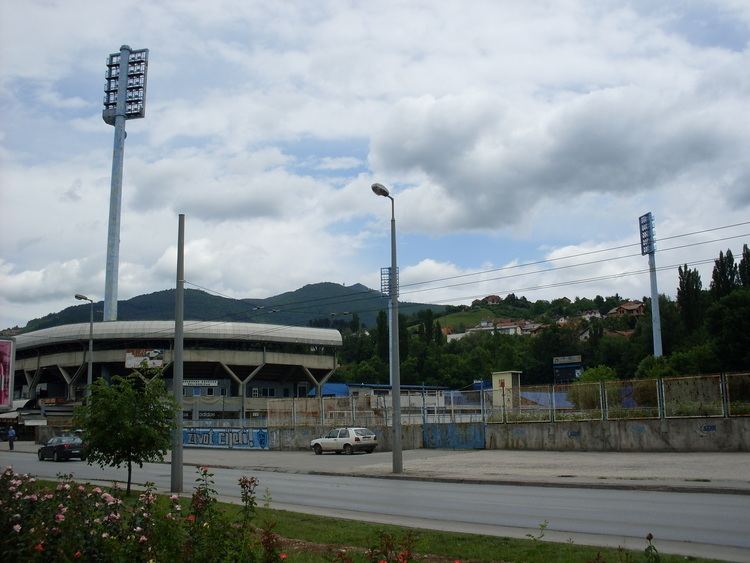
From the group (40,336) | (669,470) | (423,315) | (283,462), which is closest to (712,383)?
(669,470)

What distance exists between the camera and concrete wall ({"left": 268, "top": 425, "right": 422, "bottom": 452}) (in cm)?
4344

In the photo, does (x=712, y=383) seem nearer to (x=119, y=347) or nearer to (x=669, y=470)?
(x=669, y=470)

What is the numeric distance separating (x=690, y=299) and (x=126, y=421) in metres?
88.6

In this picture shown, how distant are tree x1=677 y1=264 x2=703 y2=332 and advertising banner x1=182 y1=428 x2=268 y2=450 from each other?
6418 centimetres

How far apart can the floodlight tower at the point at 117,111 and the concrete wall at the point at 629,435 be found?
3150 inches

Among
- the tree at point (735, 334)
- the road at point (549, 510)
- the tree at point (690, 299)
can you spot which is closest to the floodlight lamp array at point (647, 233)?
the tree at point (690, 299)

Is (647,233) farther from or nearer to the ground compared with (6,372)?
farther from the ground

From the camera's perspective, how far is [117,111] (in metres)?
107

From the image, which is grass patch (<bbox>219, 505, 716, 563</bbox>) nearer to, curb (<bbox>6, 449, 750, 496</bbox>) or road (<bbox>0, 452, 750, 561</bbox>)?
road (<bbox>0, 452, 750, 561</bbox>)

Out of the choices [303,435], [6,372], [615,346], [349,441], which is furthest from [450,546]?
[615,346]

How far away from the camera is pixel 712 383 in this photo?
98.8 feet

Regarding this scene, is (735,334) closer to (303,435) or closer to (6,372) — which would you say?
(303,435)

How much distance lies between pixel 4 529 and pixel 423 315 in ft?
476

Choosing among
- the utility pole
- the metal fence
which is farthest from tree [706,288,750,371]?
the utility pole
